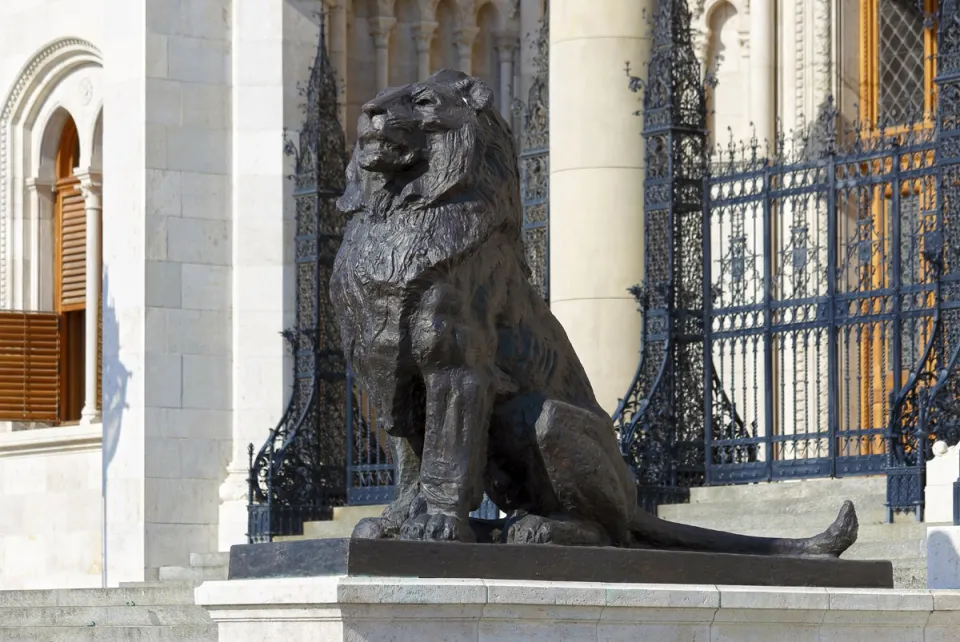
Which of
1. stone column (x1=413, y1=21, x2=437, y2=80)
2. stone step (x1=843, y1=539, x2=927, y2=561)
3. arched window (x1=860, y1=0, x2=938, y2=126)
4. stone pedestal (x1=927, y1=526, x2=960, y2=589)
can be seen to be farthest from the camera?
stone column (x1=413, y1=21, x2=437, y2=80)

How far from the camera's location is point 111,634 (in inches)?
566

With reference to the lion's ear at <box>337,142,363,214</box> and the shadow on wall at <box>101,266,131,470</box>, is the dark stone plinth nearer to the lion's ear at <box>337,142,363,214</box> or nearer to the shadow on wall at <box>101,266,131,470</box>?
the lion's ear at <box>337,142,363,214</box>

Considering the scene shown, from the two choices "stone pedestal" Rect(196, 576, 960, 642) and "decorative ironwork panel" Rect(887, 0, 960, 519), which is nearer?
"stone pedestal" Rect(196, 576, 960, 642)

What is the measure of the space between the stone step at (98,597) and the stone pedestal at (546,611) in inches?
291

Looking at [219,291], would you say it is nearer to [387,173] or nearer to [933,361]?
[933,361]

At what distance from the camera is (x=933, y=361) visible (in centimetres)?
1470

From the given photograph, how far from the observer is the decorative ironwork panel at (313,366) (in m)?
19.0

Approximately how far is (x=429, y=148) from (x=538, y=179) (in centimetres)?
1046

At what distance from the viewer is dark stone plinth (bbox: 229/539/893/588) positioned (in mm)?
7730

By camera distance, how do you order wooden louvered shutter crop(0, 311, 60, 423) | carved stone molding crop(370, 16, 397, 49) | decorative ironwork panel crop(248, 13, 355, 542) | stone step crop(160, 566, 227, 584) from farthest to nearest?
wooden louvered shutter crop(0, 311, 60, 423), carved stone molding crop(370, 16, 397, 49), decorative ironwork panel crop(248, 13, 355, 542), stone step crop(160, 566, 227, 584)

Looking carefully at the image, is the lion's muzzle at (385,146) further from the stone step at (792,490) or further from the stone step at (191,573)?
the stone step at (191,573)

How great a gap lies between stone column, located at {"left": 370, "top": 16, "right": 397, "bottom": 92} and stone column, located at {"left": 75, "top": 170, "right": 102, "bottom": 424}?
10.3 ft

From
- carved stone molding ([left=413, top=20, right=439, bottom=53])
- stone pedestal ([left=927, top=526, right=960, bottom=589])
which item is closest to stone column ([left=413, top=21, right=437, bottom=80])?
carved stone molding ([left=413, top=20, right=439, bottom=53])

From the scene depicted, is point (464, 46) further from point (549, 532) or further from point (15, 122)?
point (549, 532)
